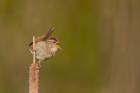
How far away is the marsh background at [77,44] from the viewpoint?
4.58 meters

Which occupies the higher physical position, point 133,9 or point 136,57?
point 133,9

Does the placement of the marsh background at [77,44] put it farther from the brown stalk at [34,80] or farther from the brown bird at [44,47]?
the brown stalk at [34,80]

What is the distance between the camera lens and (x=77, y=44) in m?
5.14

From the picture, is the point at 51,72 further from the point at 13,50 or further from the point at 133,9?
the point at 133,9

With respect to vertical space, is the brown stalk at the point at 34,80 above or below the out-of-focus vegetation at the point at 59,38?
below

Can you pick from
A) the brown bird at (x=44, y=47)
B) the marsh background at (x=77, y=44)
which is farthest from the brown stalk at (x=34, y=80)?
the marsh background at (x=77, y=44)

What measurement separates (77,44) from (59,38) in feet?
0.60

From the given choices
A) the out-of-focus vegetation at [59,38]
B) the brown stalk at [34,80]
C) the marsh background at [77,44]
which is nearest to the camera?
the brown stalk at [34,80]

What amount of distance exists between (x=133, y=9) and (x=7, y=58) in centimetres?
101

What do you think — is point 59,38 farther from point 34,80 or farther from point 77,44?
point 34,80

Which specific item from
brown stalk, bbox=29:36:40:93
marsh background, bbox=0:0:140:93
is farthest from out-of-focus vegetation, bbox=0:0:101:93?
brown stalk, bbox=29:36:40:93

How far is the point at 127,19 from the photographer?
177 inches

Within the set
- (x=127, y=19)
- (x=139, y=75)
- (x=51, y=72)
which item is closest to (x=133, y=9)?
(x=127, y=19)

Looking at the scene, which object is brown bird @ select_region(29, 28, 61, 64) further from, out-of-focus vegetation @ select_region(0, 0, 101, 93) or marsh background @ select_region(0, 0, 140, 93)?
out-of-focus vegetation @ select_region(0, 0, 101, 93)
